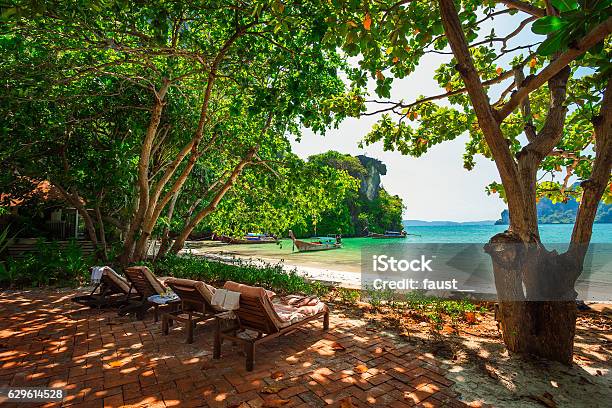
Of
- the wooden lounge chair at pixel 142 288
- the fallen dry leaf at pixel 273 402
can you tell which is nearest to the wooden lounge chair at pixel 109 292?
the wooden lounge chair at pixel 142 288

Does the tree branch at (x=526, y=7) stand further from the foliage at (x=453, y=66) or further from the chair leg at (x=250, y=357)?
the chair leg at (x=250, y=357)

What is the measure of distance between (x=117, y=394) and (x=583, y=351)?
6.69m

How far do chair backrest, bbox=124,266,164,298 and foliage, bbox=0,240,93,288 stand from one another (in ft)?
13.5

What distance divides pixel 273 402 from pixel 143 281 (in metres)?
4.09

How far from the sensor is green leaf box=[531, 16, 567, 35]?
1.53m

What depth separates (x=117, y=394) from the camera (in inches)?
129

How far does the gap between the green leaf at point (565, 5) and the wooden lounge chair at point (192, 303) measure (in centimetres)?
479

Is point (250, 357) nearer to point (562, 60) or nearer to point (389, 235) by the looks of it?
point (562, 60)

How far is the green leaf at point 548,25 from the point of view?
1.53 m

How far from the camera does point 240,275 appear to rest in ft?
32.3

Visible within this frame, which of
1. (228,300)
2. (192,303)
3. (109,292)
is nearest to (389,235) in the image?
(109,292)

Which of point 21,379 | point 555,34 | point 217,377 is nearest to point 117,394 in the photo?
point 217,377

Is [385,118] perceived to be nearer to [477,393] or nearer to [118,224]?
[477,393]

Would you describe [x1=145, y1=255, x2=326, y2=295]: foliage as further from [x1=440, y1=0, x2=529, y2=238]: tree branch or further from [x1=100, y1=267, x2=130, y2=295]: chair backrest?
[x1=440, y1=0, x2=529, y2=238]: tree branch
